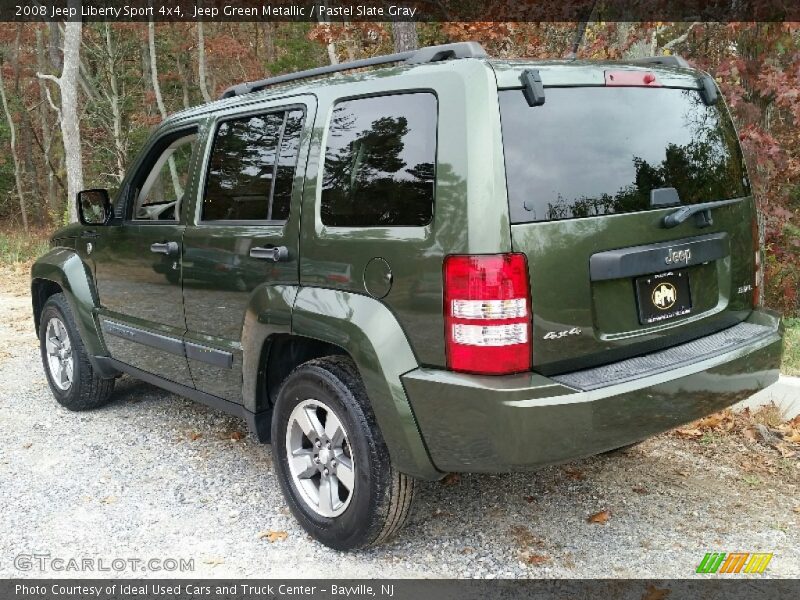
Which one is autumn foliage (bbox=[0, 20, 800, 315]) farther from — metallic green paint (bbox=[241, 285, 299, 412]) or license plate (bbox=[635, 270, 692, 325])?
metallic green paint (bbox=[241, 285, 299, 412])

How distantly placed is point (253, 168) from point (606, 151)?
1.74 meters

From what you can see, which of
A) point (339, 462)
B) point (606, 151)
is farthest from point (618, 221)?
point (339, 462)

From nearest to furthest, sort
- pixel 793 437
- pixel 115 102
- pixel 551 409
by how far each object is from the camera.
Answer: pixel 551 409
pixel 793 437
pixel 115 102

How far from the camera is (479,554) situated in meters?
3.25

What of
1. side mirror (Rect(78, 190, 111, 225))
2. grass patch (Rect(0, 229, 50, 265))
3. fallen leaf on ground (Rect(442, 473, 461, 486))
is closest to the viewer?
fallen leaf on ground (Rect(442, 473, 461, 486))

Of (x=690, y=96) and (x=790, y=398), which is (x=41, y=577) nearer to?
(x=690, y=96)

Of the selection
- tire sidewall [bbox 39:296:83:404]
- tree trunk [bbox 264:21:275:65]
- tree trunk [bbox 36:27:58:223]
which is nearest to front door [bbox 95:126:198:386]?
tire sidewall [bbox 39:296:83:404]

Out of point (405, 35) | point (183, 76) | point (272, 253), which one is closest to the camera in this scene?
point (272, 253)

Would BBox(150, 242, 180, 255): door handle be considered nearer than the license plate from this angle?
No

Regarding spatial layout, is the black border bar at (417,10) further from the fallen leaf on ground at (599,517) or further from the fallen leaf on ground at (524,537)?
the fallen leaf on ground at (524,537)

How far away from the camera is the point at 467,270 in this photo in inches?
102

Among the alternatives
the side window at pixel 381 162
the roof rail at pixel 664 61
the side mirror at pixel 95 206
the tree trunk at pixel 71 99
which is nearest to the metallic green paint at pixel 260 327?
the side window at pixel 381 162

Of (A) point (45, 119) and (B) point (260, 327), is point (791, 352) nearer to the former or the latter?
(B) point (260, 327)

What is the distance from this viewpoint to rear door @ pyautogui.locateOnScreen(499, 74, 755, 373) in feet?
8.71
